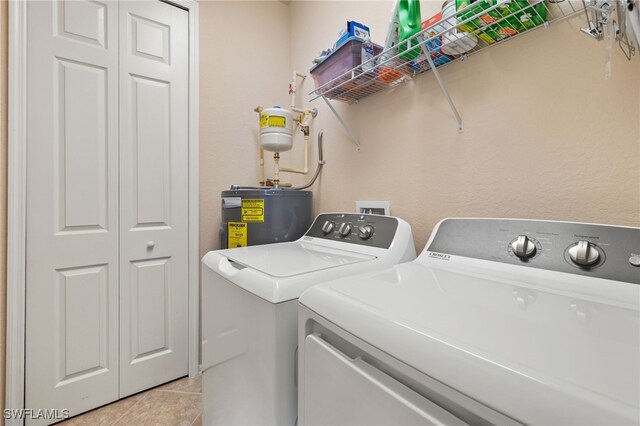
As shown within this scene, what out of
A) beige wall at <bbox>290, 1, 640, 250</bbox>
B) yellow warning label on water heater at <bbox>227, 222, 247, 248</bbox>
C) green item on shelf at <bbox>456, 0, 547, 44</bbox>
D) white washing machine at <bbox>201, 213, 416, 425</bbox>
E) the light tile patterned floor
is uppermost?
green item on shelf at <bbox>456, 0, 547, 44</bbox>

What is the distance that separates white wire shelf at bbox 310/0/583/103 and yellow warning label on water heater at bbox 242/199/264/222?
65 centimetres

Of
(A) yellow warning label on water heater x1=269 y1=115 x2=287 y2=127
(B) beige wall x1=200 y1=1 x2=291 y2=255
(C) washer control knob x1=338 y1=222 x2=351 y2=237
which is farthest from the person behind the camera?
(B) beige wall x1=200 y1=1 x2=291 y2=255

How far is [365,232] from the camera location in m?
1.17

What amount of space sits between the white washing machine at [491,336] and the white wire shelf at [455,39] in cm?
63

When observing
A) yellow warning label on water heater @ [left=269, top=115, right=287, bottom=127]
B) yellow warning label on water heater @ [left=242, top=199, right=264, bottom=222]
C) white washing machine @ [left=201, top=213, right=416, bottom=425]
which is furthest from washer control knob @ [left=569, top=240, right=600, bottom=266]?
yellow warning label on water heater @ [left=269, top=115, right=287, bottom=127]

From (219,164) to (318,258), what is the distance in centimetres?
114

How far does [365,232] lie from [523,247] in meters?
0.53

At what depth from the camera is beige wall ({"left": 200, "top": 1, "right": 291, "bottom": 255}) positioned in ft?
5.99

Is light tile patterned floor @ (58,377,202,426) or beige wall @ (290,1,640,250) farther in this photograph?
light tile patterned floor @ (58,377,202,426)

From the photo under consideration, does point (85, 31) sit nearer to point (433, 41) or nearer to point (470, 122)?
point (433, 41)

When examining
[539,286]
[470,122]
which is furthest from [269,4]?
[539,286]

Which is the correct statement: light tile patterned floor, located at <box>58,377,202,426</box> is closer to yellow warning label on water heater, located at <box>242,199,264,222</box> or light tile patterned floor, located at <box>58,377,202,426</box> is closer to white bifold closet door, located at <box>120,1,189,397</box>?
white bifold closet door, located at <box>120,1,189,397</box>

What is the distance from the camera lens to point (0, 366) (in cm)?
129

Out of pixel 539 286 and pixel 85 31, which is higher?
pixel 85 31
